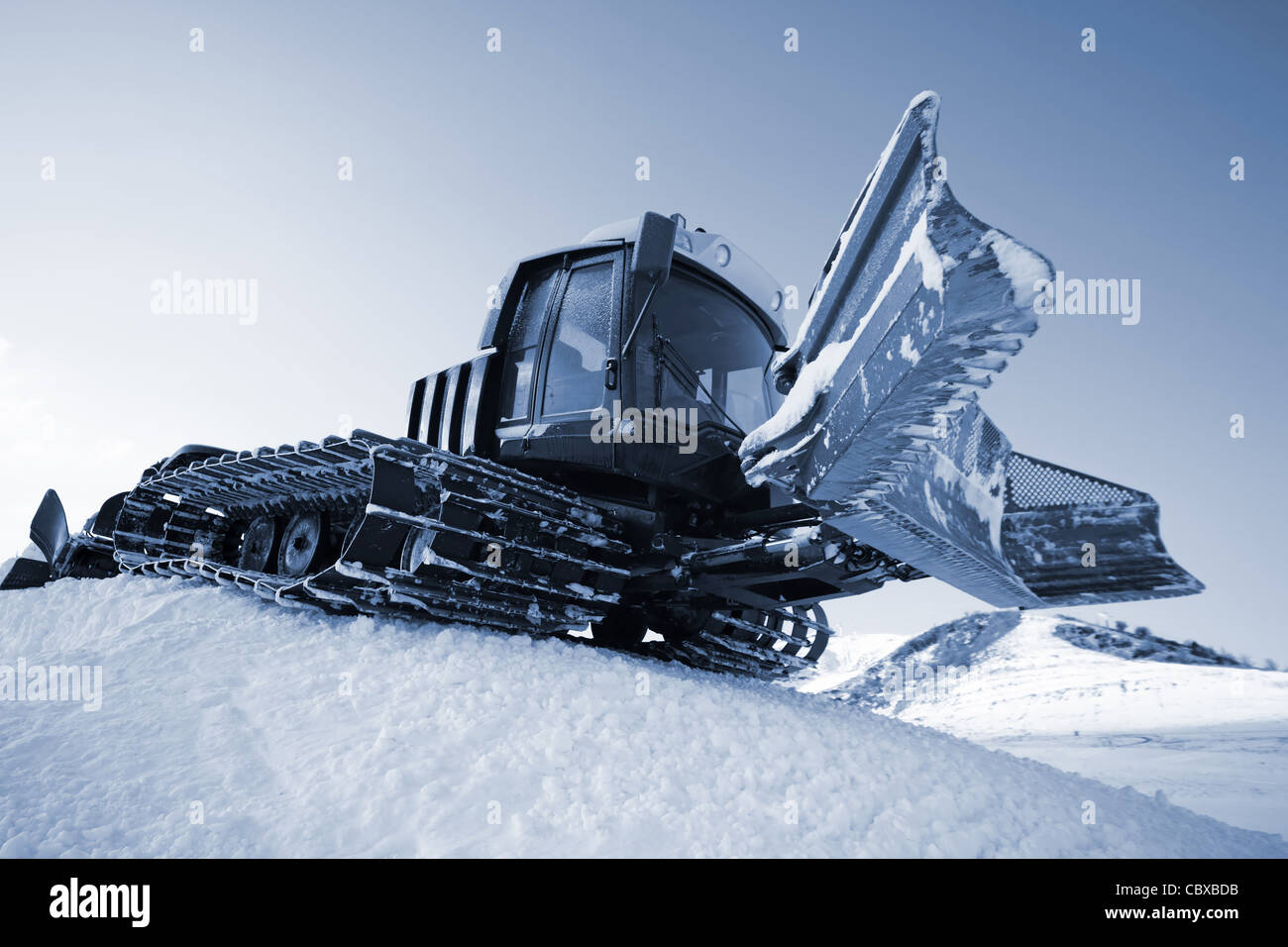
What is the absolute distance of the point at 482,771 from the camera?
207cm

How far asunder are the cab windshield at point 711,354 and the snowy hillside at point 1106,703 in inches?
106

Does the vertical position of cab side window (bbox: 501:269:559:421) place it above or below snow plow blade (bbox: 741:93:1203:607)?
above

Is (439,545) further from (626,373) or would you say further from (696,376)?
(696,376)

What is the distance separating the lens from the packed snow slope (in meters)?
1.80

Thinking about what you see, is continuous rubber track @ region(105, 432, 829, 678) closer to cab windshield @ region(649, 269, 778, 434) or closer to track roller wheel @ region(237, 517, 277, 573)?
track roller wheel @ region(237, 517, 277, 573)

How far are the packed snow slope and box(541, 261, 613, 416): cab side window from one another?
156 centimetres

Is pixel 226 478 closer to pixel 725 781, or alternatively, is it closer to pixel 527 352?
pixel 527 352

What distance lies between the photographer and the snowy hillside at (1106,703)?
340 centimetres

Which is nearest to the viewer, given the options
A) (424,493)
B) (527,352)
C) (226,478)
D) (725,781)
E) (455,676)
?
(725,781)

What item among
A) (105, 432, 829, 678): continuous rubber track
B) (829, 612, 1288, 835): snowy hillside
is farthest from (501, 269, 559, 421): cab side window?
(829, 612, 1288, 835): snowy hillside

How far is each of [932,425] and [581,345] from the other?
8.66 ft

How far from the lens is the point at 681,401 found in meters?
4.19
